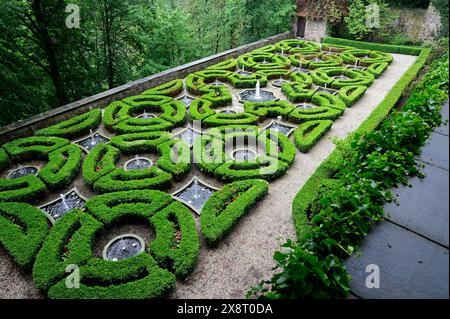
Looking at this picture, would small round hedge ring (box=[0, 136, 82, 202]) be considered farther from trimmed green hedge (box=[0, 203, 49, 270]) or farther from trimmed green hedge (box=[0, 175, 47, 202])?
trimmed green hedge (box=[0, 203, 49, 270])

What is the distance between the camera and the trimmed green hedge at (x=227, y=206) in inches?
279

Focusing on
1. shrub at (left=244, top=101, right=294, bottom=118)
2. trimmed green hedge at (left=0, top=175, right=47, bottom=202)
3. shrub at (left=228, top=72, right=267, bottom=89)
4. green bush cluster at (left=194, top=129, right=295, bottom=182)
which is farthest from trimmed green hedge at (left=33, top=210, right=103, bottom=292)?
shrub at (left=228, top=72, right=267, bottom=89)

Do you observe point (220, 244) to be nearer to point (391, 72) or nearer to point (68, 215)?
point (68, 215)

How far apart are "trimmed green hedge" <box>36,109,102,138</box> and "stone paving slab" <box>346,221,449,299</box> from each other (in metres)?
10.4

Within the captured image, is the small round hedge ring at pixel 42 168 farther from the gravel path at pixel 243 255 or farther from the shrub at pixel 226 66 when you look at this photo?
the shrub at pixel 226 66

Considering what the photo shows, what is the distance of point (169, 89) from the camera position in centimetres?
1414

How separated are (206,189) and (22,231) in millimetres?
4610

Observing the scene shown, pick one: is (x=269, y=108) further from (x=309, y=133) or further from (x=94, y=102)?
Answer: (x=94, y=102)

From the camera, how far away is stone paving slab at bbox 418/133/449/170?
4.95m

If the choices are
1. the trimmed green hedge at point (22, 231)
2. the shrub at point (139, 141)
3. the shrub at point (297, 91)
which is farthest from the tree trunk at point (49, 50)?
the shrub at point (297, 91)

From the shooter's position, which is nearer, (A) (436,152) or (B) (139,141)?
(A) (436,152)

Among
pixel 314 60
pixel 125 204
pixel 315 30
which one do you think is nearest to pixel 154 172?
pixel 125 204

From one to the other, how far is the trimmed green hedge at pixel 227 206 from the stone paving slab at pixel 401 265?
3929mm
